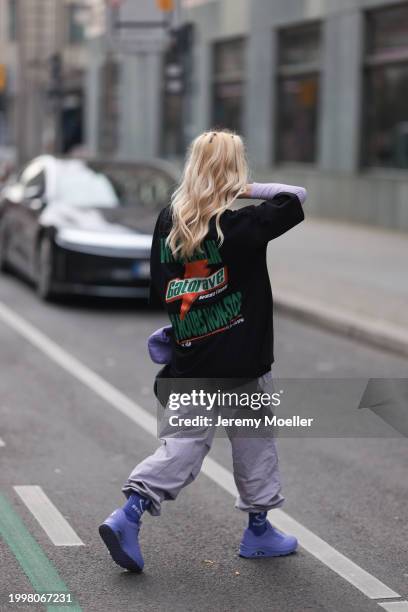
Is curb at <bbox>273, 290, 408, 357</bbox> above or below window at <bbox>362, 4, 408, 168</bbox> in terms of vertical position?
below

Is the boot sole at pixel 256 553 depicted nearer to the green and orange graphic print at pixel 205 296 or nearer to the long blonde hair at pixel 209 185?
the green and orange graphic print at pixel 205 296

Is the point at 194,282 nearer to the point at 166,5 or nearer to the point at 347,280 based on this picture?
the point at 347,280

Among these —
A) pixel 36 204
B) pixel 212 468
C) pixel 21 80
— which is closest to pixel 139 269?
pixel 36 204

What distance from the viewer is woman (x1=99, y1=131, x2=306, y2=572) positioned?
15.3 ft

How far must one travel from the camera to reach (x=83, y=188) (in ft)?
44.9

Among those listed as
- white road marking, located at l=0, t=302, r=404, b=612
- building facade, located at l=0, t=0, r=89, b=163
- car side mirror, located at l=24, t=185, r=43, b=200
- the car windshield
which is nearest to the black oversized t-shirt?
white road marking, located at l=0, t=302, r=404, b=612

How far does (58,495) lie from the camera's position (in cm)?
587

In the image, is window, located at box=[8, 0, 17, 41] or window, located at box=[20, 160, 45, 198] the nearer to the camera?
window, located at box=[20, 160, 45, 198]

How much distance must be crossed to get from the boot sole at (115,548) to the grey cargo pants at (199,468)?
188 mm

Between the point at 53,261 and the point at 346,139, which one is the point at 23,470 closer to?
the point at 53,261

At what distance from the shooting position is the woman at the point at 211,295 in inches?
183

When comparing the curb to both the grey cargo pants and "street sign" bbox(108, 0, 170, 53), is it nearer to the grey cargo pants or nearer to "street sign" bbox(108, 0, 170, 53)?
the grey cargo pants

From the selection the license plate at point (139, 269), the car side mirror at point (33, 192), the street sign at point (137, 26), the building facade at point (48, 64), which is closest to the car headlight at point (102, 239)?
the license plate at point (139, 269)

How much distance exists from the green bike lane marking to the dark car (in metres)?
6.84
